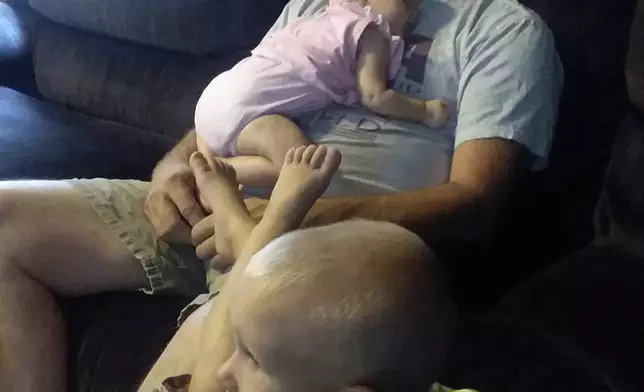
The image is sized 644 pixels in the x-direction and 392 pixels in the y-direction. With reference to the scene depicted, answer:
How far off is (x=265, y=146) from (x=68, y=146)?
20.9 inches

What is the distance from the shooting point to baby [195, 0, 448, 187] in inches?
49.7

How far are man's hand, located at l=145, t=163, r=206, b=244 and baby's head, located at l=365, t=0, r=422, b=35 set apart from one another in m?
0.39

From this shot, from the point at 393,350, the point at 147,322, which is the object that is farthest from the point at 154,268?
the point at 393,350

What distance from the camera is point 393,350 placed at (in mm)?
666

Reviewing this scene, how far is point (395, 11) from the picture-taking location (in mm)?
1320

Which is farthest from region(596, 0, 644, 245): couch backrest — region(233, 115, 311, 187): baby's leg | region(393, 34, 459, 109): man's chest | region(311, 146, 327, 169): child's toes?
region(311, 146, 327, 169): child's toes

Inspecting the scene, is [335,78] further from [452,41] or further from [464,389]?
[464,389]

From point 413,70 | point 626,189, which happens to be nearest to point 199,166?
point 413,70

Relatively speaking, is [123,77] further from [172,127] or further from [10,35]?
[10,35]

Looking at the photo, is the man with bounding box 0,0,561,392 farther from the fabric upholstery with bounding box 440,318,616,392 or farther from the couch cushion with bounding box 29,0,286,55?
the couch cushion with bounding box 29,0,286,55

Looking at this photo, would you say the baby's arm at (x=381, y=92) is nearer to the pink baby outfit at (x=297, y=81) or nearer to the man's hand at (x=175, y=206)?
the pink baby outfit at (x=297, y=81)

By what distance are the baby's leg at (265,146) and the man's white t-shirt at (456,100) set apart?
72 millimetres

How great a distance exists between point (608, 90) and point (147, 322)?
30.9 inches

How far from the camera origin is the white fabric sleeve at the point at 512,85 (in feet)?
4.05
